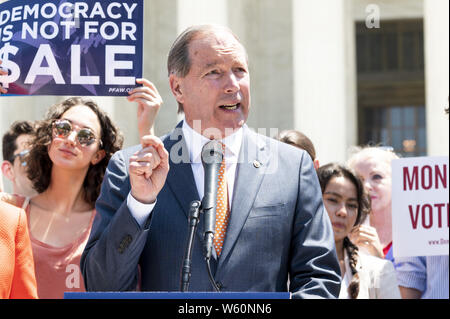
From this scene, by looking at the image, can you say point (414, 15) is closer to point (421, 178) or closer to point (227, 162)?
point (421, 178)

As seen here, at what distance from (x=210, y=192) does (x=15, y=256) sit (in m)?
1.70

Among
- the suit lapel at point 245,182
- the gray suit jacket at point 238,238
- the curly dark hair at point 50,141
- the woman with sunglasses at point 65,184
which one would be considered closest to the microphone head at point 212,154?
the gray suit jacket at point 238,238

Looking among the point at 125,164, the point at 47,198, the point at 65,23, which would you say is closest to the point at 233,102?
the point at 125,164

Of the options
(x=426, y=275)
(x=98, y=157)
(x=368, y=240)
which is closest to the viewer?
(x=98, y=157)

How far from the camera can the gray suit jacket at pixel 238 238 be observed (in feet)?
14.9

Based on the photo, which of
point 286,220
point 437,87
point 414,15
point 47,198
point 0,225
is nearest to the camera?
point 286,220

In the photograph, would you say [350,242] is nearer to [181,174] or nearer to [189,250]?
[181,174]

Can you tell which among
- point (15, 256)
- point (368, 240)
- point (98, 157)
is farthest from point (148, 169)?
point (368, 240)

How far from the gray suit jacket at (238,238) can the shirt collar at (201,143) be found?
0.05 metres

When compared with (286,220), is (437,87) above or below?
above

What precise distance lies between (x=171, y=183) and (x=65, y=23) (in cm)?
125

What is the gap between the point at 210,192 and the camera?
3.98m

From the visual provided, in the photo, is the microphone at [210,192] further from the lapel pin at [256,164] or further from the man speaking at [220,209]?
the lapel pin at [256,164]

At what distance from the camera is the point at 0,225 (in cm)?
512
